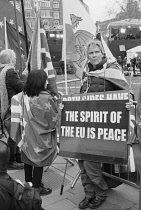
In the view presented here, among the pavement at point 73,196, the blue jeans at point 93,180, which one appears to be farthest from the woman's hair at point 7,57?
the blue jeans at point 93,180

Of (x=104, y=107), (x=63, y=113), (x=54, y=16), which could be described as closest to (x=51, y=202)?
(x=63, y=113)

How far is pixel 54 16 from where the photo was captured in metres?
87.1

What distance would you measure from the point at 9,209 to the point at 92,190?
1.37 metres

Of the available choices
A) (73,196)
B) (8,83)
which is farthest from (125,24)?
(73,196)

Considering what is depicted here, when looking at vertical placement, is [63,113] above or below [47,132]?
above

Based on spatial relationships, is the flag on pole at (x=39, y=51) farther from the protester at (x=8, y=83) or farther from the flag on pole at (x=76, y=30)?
the flag on pole at (x=76, y=30)

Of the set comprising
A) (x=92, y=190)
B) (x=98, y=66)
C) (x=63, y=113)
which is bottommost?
(x=92, y=190)

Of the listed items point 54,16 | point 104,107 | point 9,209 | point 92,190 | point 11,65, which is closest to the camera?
point 9,209

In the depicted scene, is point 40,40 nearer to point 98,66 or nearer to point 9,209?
point 98,66

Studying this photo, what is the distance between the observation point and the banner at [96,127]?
2.63 m

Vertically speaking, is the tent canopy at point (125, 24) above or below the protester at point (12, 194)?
above

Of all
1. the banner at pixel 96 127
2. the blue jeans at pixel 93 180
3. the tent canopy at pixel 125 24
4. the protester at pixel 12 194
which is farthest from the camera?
the tent canopy at pixel 125 24

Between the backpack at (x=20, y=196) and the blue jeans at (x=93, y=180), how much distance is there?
1.10 metres

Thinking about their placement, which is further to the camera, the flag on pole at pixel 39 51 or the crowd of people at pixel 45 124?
the flag on pole at pixel 39 51
